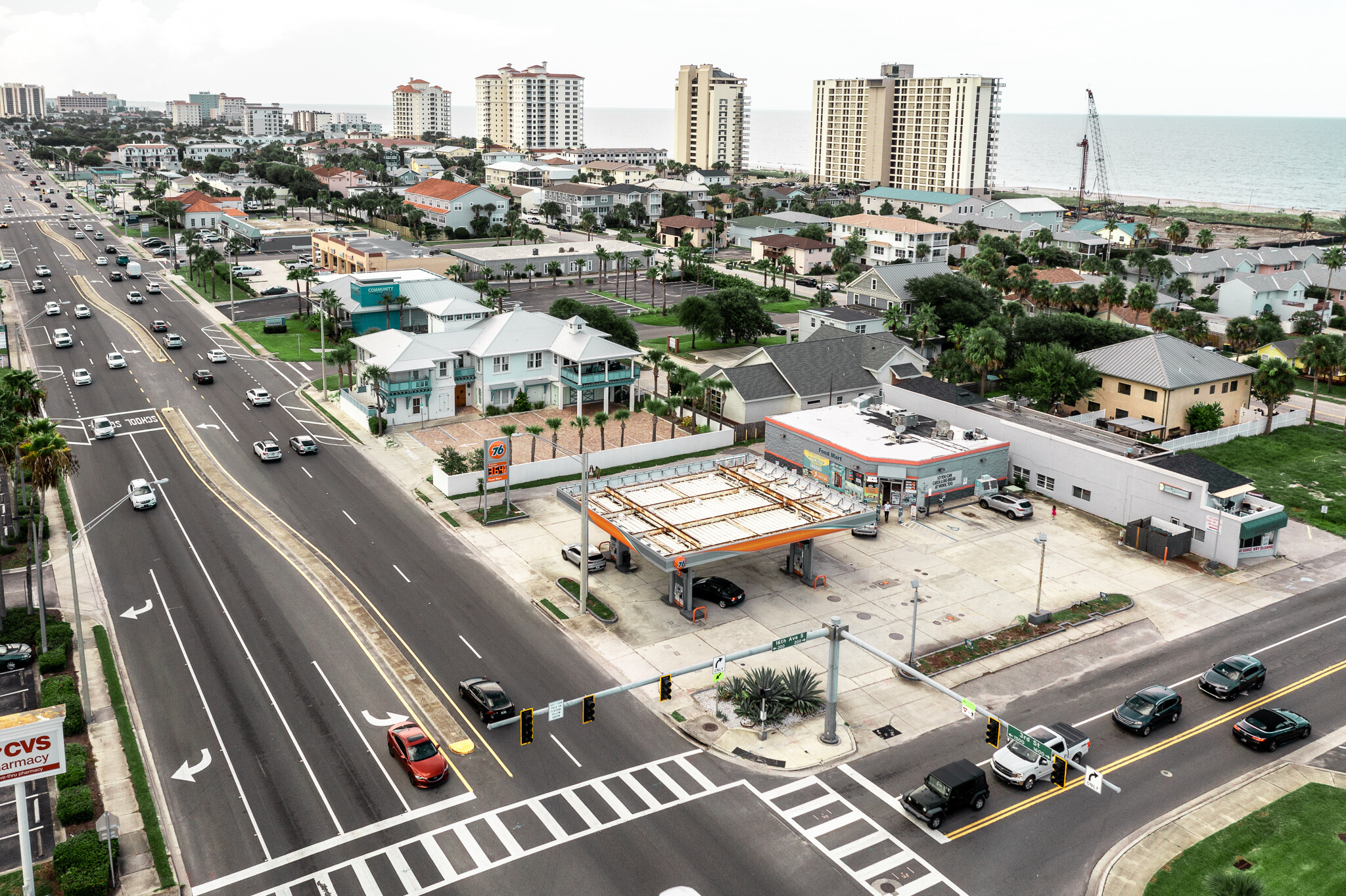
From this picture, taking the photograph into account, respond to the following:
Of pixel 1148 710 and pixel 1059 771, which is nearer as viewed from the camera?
pixel 1059 771

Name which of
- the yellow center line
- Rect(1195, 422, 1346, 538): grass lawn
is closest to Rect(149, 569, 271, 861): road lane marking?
the yellow center line

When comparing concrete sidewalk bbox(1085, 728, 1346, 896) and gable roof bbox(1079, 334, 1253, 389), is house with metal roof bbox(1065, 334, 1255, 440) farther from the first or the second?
concrete sidewalk bbox(1085, 728, 1346, 896)

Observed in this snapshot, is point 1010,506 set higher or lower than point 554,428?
lower

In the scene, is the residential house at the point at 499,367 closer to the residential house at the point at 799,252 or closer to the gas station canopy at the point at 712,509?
the gas station canopy at the point at 712,509

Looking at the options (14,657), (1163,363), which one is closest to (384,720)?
(14,657)

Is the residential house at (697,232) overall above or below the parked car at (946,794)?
above

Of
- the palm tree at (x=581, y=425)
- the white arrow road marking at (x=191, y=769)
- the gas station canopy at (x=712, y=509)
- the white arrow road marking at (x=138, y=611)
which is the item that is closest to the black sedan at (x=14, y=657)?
the white arrow road marking at (x=138, y=611)

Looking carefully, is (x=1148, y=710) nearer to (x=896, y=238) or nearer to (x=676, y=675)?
(x=676, y=675)

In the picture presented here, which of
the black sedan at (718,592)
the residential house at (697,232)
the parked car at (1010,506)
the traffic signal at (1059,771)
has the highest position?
the residential house at (697,232)
